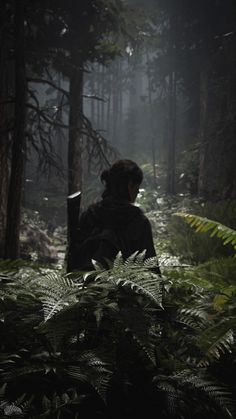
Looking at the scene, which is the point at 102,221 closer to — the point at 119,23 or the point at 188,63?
the point at 119,23

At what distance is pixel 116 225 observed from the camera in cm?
284

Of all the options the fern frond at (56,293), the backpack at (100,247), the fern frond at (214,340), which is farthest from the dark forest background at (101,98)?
the fern frond at (214,340)

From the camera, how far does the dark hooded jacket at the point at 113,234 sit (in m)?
2.69

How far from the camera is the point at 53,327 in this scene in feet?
4.61

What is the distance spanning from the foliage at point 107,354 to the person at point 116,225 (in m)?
0.95

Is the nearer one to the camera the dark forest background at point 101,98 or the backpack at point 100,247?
the backpack at point 100,247

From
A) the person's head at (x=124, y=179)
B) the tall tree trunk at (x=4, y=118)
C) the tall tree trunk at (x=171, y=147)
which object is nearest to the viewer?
the person's head at (x=124, y=179)

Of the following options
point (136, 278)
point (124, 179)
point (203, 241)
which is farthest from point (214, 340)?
point (203, 241)

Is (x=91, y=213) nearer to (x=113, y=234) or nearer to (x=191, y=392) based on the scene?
(x=113, y=234)

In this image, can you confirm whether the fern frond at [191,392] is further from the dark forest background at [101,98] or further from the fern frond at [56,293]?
the dark forest background at [101,98]

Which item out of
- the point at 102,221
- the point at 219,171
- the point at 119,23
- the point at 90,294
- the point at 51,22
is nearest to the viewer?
the point at 90,294

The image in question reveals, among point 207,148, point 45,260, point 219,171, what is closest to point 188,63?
point 207,148

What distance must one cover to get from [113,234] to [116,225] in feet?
0.33

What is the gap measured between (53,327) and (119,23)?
1160 centimetres
